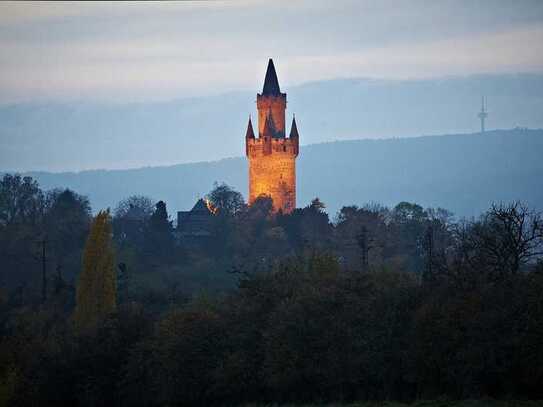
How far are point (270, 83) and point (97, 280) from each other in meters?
50.4

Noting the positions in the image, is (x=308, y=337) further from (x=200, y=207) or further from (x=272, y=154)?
(x=200, y=207)

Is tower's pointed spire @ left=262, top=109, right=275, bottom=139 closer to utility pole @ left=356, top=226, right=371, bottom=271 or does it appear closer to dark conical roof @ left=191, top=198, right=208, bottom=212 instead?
dark conical roof @ left=191, top=198, right=208, bottom=212

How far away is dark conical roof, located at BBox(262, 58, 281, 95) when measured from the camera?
4441 inches

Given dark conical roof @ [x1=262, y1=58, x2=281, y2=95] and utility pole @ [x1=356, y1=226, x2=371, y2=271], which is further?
dark conical roof @ [x1=262, y1=58, x2=281, y2=95]

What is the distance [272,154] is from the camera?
111938mm

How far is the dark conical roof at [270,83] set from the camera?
113 metres

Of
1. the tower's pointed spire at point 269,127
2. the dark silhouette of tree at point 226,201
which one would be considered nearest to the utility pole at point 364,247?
the dark silhouette of tree at point 226,201

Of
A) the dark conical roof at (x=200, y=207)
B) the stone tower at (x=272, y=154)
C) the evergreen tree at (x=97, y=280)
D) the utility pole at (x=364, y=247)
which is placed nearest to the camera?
the evergreen tree at (x=97, y=280)

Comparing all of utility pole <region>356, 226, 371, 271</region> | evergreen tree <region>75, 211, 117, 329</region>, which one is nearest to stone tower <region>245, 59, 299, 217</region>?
utility pole <region>356, 226, 371, 271</region>

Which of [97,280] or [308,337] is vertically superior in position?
[97,280]

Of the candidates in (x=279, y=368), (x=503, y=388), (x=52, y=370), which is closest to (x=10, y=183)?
(x=52, y=370)

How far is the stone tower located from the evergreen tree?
4193cm

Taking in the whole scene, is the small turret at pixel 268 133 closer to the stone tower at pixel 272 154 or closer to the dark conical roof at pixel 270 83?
the stone tower at pixel 272 154

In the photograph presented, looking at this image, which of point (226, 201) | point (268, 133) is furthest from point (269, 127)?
point (226, 201)
